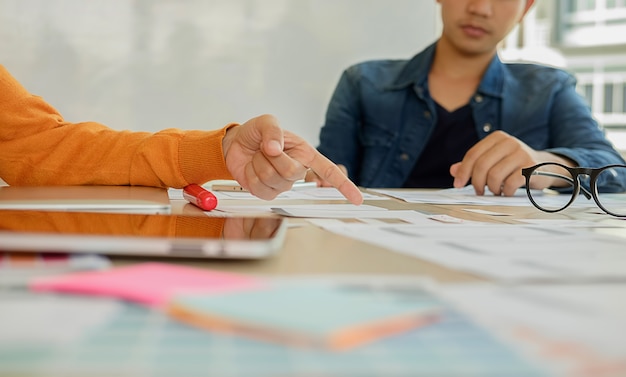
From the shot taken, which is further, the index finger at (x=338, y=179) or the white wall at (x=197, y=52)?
the white wall at (x=197, y=52)

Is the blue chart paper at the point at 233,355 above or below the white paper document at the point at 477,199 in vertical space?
above

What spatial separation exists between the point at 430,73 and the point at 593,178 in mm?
913

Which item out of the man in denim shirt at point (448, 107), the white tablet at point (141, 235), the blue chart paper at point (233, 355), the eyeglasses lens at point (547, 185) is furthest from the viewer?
the man in denim shirt at point (448, 107)

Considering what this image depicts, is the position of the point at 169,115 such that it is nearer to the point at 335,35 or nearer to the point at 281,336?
the point at 335,35

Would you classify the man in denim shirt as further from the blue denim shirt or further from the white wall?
the white wall

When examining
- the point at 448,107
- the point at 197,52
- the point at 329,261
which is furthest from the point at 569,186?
the point at 197,52

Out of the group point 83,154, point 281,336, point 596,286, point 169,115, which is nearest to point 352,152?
point 169,115

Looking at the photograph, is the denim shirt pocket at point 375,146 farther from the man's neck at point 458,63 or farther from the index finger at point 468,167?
the index finger at point 468,167

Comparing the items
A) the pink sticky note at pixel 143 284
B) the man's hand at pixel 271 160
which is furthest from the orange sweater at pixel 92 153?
the pink sticky note at pixel 143 284

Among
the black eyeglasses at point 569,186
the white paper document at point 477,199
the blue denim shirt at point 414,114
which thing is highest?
the blue denim shirt at point 414,114

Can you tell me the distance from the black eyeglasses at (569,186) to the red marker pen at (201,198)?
34 centimetres

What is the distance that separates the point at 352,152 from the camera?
157 centimetres

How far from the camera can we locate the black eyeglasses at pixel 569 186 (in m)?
0.72

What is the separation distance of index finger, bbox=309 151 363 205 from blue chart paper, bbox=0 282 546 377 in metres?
0.46
